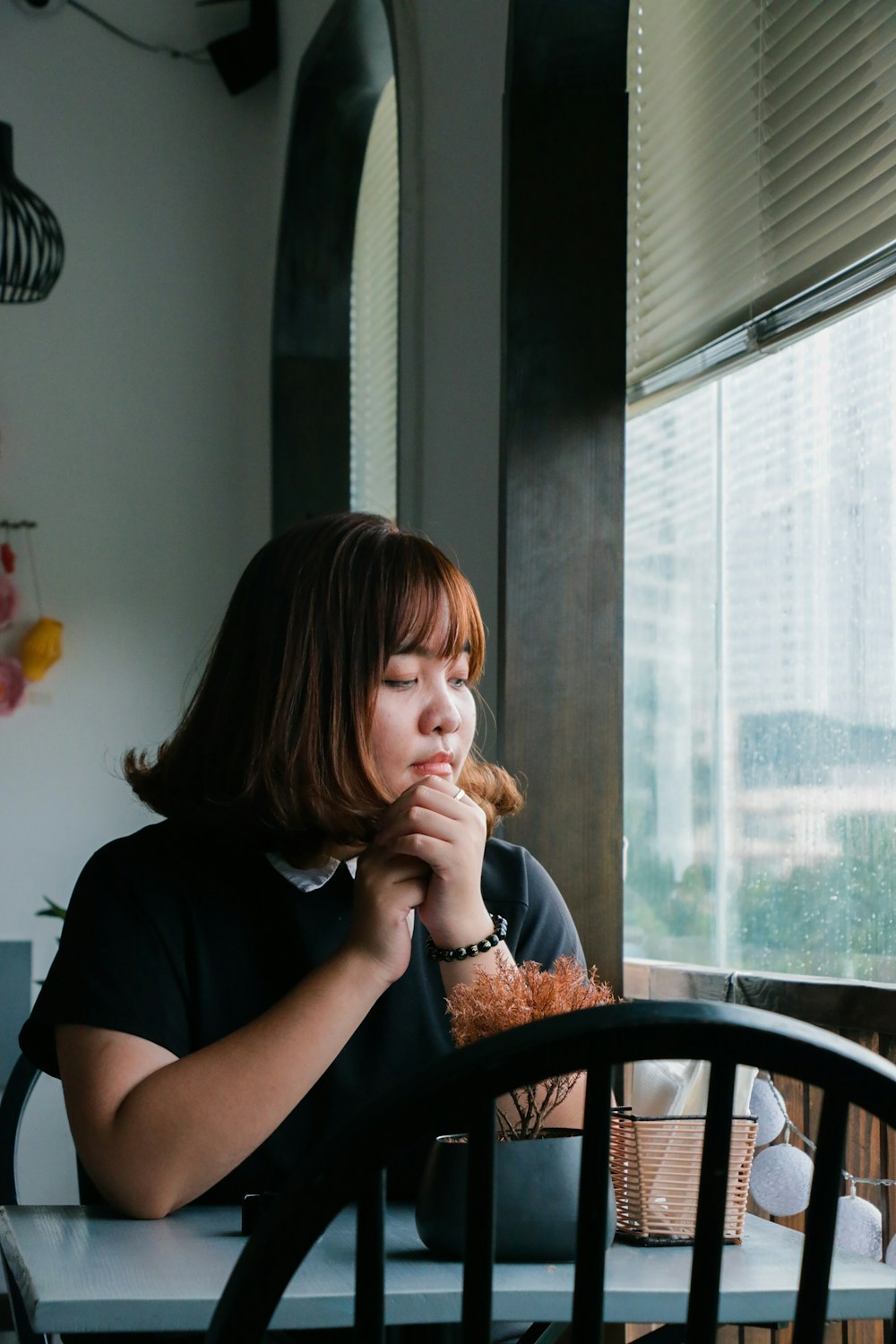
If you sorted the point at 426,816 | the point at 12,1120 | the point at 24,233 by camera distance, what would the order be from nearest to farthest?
1. the point at 426,816
2. the point at 12,1120
3. the point at 24,233

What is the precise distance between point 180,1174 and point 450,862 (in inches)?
12.8

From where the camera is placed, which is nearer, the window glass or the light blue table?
the light blue table

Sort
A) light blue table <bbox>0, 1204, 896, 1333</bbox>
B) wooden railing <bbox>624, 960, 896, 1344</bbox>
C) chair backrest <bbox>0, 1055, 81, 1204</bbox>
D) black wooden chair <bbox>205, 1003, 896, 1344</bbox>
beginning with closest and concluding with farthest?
black wooden chair <bbox>205, 1003, 896, 1344</bbox>, light blue table <bbox>0, 1204, 896, 1333</bbox>, wooden railing <bbox>624, 960, 896, 1344</bbox>, chair backrest <bbox>0, 1055, 81, 1204</bbox>

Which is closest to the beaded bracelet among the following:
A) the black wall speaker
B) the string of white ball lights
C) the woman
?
the woman

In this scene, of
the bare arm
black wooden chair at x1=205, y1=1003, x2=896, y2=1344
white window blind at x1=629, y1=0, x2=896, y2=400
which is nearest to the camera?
black wooden chair at x1=205, y1=1003, x2=896, y2=1344

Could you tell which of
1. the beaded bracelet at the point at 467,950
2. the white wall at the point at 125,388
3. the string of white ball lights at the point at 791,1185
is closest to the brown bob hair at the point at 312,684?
the beaded bracelet at the point at 467,950

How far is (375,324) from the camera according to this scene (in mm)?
3436

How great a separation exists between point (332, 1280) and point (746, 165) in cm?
160

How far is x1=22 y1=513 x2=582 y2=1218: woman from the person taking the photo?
1091 millimetres

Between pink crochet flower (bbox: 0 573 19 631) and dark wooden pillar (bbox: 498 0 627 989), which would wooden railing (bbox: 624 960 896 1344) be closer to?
dark wooden pillar (bbox: 498 0 627 989)

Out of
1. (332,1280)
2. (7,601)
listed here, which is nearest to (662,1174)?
(332,1280)

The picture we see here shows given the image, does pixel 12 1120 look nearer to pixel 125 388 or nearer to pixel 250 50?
pixel 125 388

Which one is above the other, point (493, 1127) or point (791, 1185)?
point (493, 1127)

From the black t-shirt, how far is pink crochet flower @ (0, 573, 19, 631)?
2.09 metres
